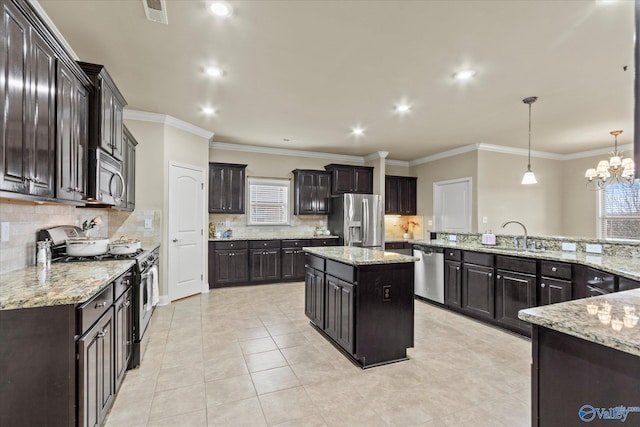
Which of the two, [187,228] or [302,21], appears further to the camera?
[187,228]

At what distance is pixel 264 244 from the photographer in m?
5.84

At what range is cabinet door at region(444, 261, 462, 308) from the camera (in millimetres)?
4066

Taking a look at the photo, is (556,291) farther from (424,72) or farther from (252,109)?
(252,109)

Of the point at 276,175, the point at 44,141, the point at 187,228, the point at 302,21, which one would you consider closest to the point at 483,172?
the point at 276,175

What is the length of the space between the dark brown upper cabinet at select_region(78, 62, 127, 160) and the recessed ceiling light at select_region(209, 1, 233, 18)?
1091 millimetres

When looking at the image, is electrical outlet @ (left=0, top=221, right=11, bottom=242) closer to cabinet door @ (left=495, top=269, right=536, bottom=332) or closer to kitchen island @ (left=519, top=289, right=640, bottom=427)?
kitchen island @ (left=519, top=289, right=640, bottom=427)

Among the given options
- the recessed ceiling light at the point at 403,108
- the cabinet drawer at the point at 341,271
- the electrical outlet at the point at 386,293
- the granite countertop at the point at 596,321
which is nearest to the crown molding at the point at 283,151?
the recessed ceiling light at the point at 403,108

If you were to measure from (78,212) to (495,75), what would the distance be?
4.54 metres

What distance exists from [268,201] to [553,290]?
492 centimetres

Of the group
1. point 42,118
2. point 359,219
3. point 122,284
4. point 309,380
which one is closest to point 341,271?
point 309,380

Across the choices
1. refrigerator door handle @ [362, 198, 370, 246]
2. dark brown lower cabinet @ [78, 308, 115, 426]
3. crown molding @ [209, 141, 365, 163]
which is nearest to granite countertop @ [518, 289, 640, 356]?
dark brown lower cabinet @ [78, 308, 115, 426]

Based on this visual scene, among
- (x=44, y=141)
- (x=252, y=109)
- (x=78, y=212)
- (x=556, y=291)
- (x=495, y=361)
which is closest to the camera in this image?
(x=44, y=141)

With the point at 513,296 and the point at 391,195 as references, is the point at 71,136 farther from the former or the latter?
the point at 391,195

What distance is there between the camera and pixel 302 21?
92.2 inches
